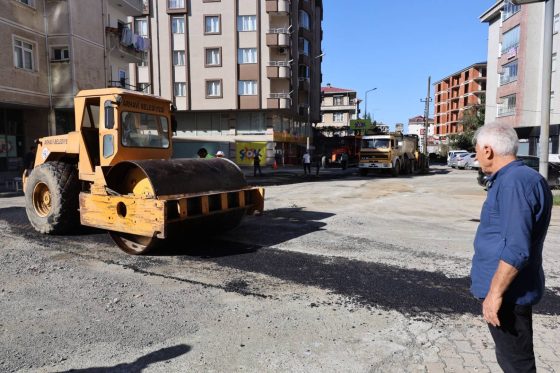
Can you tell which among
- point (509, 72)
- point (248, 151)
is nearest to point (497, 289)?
point (248, 151)

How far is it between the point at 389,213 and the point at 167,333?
28.6 ft

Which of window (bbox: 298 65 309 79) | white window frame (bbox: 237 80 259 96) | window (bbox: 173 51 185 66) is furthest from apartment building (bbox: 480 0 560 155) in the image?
window (bbox: 173 51 185 66)

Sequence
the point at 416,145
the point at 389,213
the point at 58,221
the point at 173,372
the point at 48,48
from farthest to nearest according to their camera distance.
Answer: the point at 416,145
the point at 48,48
the point at 389,213
the point at 58,221
the point at 173,372

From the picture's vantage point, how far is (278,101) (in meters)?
42.9

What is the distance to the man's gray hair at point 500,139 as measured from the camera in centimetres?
251

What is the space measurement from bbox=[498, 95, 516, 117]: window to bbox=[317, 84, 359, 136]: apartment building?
148 ft

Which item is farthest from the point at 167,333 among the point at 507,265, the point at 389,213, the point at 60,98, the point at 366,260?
the point at 60,98

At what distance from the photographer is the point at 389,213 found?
11.9 metres

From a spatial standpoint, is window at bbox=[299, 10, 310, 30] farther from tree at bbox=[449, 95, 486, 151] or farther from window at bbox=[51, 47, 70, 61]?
window at bbox=[51, 47, 70, 61]

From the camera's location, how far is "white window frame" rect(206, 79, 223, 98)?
43625 mm

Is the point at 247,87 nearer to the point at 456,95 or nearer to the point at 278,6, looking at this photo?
the point at 278,6

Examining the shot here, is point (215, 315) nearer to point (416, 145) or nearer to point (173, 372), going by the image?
point (173, 372)

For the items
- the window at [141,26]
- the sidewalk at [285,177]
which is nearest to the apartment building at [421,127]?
the window at [141,26]

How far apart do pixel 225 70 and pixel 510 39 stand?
1082 inches
